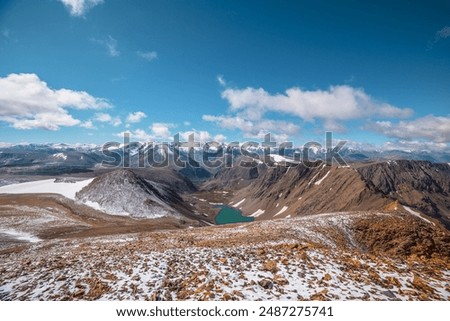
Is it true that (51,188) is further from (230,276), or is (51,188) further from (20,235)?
(230,276)

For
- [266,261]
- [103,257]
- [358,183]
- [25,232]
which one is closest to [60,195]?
[25,232]

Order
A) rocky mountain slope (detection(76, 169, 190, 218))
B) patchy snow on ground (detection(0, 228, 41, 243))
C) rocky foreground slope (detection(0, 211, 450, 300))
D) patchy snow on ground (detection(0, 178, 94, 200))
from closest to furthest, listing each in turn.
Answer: rocky foreground slope (detection(0, 211, 450, 300)) < patchy snow on ground (detection(0, 228, 41, 243)) < rocky mountain slope (detection(76, 169, 190, 218)) < patchy snow on ground (detection(0, 178, 94, 200))

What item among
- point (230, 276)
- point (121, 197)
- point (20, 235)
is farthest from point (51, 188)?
point (230, 276)

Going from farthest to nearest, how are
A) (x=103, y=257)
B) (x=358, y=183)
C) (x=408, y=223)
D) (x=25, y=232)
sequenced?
1. (x=358, y=183)
2. (x=25, y=232)
3. (x=408, y=223)
4. (x=103, y=257)

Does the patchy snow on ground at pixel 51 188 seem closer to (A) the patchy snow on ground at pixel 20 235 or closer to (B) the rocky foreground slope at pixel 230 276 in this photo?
(A) the patchy snow on ground at pixel 20 235

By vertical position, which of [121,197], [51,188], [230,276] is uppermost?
[230,276]

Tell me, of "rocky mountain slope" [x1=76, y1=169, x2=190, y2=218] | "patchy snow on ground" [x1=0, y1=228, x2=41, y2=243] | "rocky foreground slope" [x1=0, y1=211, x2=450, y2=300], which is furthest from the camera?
"rocky mountain slope" [x1=76, y1=169, x2=190, y2=218]

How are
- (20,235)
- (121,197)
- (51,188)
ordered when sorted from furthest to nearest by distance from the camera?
(51,188)
(121,197)
(20,235)

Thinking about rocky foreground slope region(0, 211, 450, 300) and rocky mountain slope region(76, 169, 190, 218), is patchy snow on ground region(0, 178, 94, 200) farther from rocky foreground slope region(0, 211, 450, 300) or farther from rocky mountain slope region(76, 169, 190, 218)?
rocky foreground slope region(0, 211, 450, 300)

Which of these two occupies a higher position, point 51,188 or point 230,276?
point 230,276

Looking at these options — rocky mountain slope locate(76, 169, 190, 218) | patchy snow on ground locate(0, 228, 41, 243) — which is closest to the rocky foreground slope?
patchy snow on ground locate(0, 228, 41, 243)
